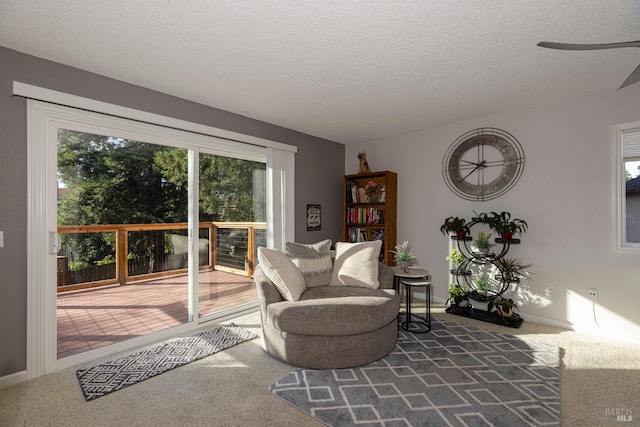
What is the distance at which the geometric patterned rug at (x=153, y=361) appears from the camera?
228 cm

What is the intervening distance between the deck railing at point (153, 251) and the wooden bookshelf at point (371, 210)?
4.74 ft

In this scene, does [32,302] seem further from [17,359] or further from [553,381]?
[553,381]

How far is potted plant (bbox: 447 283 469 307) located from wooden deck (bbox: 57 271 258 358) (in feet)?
8.35

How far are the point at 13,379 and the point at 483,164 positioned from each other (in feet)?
15.8

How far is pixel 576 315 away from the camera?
10.8 ft

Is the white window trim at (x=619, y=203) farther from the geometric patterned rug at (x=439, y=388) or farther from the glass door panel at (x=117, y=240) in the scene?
the glass door panel at (x=117, y=240)

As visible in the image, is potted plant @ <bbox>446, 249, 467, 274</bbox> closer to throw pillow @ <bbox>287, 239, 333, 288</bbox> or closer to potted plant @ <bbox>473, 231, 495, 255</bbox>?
potted plant @ <bbox>473, 231, 495, 255</bbox>

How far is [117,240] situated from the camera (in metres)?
2.94

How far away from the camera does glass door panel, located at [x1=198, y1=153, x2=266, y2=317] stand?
3.57 m

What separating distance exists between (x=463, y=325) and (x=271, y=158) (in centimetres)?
292

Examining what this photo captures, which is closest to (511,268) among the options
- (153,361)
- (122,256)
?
(153,361)

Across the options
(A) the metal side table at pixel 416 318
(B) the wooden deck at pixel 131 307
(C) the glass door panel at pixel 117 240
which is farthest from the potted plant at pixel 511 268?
(C) the glass door panel at pixel 117 240

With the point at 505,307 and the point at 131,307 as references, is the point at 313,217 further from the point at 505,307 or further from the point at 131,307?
the point at 505,307

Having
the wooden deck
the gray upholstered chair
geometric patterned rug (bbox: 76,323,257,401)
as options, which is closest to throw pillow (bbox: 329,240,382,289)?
the gray upholstered chair
